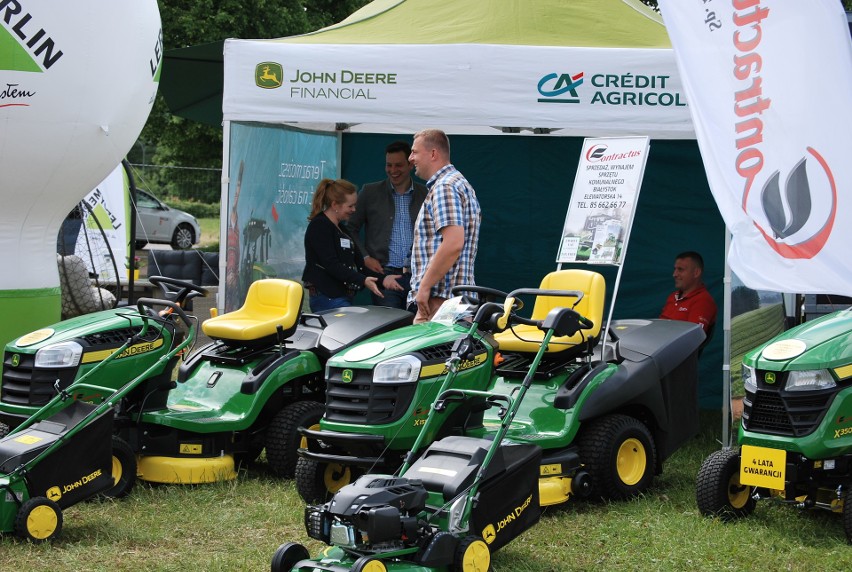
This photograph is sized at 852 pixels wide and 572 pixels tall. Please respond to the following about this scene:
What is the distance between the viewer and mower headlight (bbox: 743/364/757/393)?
5.27m

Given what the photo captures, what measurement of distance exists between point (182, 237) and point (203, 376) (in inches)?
725

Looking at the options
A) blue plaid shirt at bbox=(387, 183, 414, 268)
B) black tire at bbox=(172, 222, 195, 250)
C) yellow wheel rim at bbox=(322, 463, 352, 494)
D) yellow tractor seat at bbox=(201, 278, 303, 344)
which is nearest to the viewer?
yellow wheel rim at bbox=(322, 463, 352, 494)

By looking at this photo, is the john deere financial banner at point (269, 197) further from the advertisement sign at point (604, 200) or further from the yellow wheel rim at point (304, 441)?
the advertisement sign at point (604, 200)

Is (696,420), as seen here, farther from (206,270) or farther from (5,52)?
(206,270)

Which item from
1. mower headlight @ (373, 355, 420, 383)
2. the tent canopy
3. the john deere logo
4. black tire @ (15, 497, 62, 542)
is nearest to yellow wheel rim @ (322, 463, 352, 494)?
mower headlight @ (373, 355, 420, 383)

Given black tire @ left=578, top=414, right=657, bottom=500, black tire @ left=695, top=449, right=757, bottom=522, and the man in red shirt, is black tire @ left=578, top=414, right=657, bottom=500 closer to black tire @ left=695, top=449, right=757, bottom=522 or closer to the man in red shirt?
black tire @ left=695, top=449, right=757, bottom=522

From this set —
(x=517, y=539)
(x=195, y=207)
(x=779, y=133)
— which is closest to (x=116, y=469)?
(x=517, y=539)

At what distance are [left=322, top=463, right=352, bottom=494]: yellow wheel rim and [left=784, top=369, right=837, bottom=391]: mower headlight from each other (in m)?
2.27

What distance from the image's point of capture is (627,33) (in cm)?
794

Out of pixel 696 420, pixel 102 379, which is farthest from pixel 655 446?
pixel 102 379

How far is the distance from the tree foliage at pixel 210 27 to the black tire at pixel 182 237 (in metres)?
1.52

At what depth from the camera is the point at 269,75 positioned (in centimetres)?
762

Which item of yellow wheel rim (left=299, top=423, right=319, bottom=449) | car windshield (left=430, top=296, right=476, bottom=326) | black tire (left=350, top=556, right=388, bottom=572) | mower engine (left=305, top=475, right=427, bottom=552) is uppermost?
car windshield (left=430, top=296, right=476, bottom=326)

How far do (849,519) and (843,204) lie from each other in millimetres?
1370
